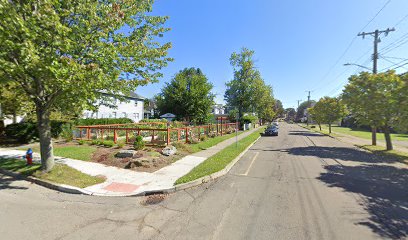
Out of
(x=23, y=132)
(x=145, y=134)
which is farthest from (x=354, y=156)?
(x=23, y=132)

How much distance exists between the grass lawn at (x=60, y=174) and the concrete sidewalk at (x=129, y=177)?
0.35m

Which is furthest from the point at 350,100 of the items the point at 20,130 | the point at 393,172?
the point at 20,130

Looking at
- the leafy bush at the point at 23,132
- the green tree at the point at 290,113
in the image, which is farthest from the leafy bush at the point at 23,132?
the green tree at the point at 290,113

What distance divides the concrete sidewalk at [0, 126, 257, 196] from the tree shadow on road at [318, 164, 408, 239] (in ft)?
17.4

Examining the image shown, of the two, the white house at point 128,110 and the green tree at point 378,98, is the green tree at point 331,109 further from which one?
the white house at point 128,110

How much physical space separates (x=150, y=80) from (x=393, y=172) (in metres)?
11.3

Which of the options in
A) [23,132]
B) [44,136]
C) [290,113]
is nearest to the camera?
[44,136]

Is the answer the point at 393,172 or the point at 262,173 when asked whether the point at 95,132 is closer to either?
the point at 262,173

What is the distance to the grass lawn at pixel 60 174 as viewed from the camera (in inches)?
281

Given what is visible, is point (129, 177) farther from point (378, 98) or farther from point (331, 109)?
point (331, 109)

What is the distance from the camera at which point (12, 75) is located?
262 inches

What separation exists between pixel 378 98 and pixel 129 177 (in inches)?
631

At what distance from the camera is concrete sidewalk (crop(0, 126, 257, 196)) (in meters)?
6.55

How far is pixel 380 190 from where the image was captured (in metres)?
6.87
